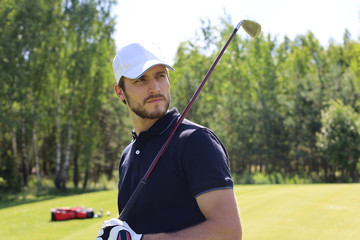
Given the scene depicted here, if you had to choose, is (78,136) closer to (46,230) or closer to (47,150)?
(47,150)

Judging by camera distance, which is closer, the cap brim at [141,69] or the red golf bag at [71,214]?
the cap brim at [141,69]

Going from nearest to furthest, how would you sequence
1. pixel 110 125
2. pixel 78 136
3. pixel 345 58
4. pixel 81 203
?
pixel 81 203
pixel 78 136
pixel 110 125
pixel 345 58

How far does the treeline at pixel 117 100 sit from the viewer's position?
2569cm

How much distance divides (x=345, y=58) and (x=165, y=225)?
161 feet

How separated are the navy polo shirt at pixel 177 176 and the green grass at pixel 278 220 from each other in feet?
19.3

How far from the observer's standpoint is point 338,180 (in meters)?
39.1

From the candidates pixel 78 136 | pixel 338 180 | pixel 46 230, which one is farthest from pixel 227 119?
pixel 46 230

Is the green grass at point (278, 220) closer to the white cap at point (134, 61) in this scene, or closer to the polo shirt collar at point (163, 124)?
the polo shirt collar at point (163, 124)

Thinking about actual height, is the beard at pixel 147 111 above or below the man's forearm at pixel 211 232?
above

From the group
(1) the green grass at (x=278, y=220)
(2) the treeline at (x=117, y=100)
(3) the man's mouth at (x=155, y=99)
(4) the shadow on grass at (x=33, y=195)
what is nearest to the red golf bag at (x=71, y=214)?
(1) the green grass at (x=278, y=220)

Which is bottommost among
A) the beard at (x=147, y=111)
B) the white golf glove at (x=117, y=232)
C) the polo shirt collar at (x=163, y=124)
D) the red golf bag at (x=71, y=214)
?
the red golf bag at (x=71, y=214)

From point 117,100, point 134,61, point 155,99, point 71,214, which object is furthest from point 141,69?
point 117,100

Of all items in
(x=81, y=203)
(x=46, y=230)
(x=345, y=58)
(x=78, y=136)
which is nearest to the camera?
(x=46, y=230)

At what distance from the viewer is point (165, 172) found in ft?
7.07
